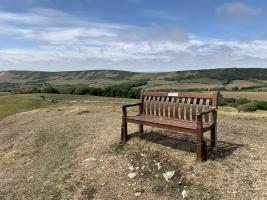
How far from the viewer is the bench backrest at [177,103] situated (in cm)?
997

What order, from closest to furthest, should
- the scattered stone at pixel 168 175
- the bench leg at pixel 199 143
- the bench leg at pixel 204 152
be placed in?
the scattered stone at pixel 168 175
the bench leg at pixel 199 143
the bench leg at pixel 204 152

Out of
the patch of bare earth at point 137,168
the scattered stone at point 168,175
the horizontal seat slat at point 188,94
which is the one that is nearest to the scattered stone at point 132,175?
the patch of bare earth at point 137,168

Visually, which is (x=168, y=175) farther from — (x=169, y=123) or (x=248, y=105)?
(x=248, y=105)

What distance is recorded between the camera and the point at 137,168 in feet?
31.5

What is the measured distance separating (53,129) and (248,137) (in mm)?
8925

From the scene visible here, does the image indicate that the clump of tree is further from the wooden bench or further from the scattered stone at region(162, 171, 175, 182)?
the scattered stone at region(162, 171, 175, 182)

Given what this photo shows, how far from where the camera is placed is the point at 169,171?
29.6ft

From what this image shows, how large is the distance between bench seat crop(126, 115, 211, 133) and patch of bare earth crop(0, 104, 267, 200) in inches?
29.6

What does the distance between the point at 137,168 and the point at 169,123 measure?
5.28 ft

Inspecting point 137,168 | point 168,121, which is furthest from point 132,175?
point 168,121

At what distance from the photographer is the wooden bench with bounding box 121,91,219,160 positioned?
9.21 meters

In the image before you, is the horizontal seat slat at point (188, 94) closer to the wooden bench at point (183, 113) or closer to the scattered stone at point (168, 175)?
the wooden bench at point (183, 113)

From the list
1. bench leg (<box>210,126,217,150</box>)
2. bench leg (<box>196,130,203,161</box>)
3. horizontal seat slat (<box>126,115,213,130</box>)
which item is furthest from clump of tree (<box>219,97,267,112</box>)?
bench leg (<box>196,130,203,161</box>)

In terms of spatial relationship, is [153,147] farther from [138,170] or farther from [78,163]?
[78,163]
